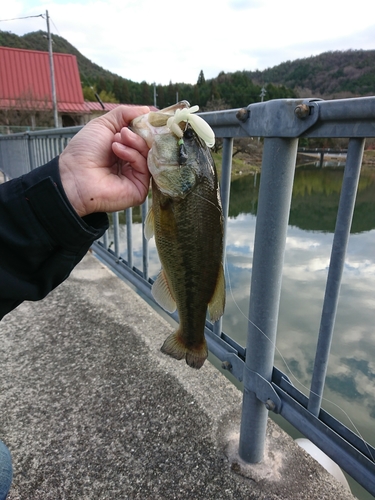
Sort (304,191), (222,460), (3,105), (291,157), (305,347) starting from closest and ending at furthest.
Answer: (291,157) → (222,460) → (305,347) → (304,191) → (3,105)

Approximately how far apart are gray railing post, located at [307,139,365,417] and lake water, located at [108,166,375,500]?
2.23ft

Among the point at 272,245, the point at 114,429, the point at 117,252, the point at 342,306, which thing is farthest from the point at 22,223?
the point at 342,306

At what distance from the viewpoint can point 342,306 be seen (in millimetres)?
3346

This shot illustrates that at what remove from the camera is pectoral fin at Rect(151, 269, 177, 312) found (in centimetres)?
152

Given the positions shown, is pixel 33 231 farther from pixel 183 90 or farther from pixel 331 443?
pixel 183 90

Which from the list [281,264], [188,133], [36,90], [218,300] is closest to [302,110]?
[188,133]

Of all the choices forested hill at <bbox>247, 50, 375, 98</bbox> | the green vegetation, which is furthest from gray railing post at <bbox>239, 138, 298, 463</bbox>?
forested hill at <bbox>247, 50, 375, 98</bbox>

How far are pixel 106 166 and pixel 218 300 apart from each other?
0.77 meters

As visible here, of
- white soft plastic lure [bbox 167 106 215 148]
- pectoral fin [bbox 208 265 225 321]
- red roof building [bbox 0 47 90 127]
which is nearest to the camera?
white soft plastic lure [bbox 167 106 215 148]

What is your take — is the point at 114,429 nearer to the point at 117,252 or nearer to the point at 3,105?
the point at 117,252

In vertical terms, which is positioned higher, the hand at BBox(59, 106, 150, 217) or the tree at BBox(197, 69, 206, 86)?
the tree at BBox(197, 69, 206, 86)

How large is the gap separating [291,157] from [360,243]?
181cm

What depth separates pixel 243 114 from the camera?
61.9 inches

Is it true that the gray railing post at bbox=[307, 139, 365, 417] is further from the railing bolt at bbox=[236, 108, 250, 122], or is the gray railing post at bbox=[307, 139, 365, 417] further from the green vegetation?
the green vegetation
